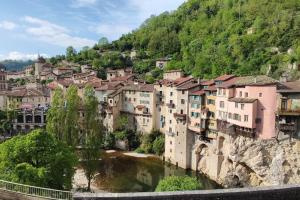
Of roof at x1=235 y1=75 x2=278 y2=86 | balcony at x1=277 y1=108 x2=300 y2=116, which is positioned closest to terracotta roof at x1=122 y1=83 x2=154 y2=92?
roof at x1=235 y1=75 x2=278 y2=86

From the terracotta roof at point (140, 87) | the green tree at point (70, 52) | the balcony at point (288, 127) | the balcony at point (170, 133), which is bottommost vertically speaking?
the balcony at point (170, 133)

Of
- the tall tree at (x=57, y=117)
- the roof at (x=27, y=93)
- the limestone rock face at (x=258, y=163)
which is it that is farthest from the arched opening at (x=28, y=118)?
the limestone rock face at (x=258, y=163)

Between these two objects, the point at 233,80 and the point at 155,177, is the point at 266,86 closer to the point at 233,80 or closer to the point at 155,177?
the point at 233,80

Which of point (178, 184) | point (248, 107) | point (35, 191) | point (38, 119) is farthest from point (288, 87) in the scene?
point (38, 119)

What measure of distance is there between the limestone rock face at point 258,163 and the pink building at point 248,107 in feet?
3.99

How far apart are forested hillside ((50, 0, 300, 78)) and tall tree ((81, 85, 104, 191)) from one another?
3502 cm

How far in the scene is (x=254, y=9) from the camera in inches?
3588

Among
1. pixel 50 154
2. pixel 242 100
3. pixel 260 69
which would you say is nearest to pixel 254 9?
pixel 260 69

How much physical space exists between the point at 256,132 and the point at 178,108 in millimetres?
14771

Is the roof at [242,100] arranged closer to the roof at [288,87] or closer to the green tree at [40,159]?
the roof at [288,87]

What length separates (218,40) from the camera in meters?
90.9

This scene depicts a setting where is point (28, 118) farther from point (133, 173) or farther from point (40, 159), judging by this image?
point (40, 159)

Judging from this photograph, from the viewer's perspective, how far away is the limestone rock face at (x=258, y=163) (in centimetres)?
3350

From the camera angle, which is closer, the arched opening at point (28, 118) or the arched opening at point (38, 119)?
the arched opening at point (28, 118)
